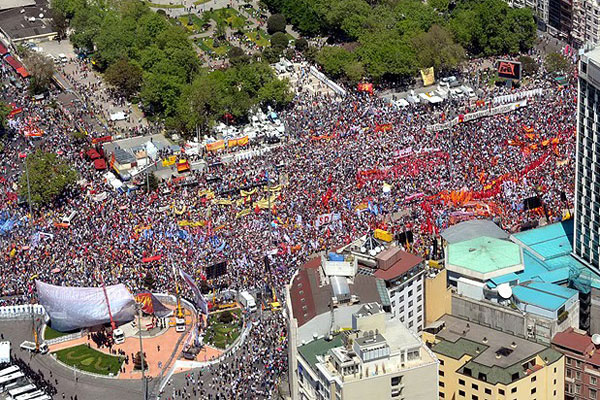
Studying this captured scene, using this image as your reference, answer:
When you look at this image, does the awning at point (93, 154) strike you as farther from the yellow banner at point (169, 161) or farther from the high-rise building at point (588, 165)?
the high-rise building at point (588, 165)

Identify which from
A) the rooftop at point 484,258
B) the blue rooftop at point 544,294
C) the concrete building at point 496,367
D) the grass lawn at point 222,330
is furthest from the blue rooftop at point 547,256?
the grass lawn at point 222,330

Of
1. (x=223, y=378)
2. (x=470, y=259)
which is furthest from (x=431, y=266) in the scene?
(x=223, y=378)

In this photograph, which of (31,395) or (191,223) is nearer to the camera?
(31,395)

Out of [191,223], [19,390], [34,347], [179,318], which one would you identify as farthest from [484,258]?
[19,390]

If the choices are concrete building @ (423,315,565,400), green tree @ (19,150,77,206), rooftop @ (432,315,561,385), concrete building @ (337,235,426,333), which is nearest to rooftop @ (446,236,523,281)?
concrete building @ (337,235,426,333)

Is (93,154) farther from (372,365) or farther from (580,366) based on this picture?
(580,366)

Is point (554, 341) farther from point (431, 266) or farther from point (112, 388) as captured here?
point (112, 388)
